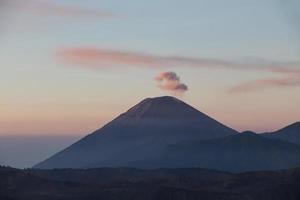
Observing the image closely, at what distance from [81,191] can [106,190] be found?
21.6 feet

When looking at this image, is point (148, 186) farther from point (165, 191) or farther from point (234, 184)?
point (234, 184)

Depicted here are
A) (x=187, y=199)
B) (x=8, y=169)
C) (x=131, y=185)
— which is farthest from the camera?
(x=8, y=169)

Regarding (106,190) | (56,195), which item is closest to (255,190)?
(106,190)

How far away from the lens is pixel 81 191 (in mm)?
180125

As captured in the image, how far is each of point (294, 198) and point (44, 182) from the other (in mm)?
63333

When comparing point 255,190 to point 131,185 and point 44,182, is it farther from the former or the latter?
point 44,182

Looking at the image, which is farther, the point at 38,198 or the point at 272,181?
the point at 272,181

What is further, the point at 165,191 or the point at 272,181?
the point at 272,181

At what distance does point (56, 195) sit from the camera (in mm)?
177000

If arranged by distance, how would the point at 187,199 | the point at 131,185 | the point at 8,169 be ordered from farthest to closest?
1. the point at 8,169
2. the point at 131,185
3. the point at 187,199

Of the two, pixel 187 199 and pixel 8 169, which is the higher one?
pixel 8 169

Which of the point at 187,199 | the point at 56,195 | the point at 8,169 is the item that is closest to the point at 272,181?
the point at 187,199

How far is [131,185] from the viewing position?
602 ft

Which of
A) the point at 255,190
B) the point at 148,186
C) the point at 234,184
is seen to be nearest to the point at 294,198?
the point at 255,190
